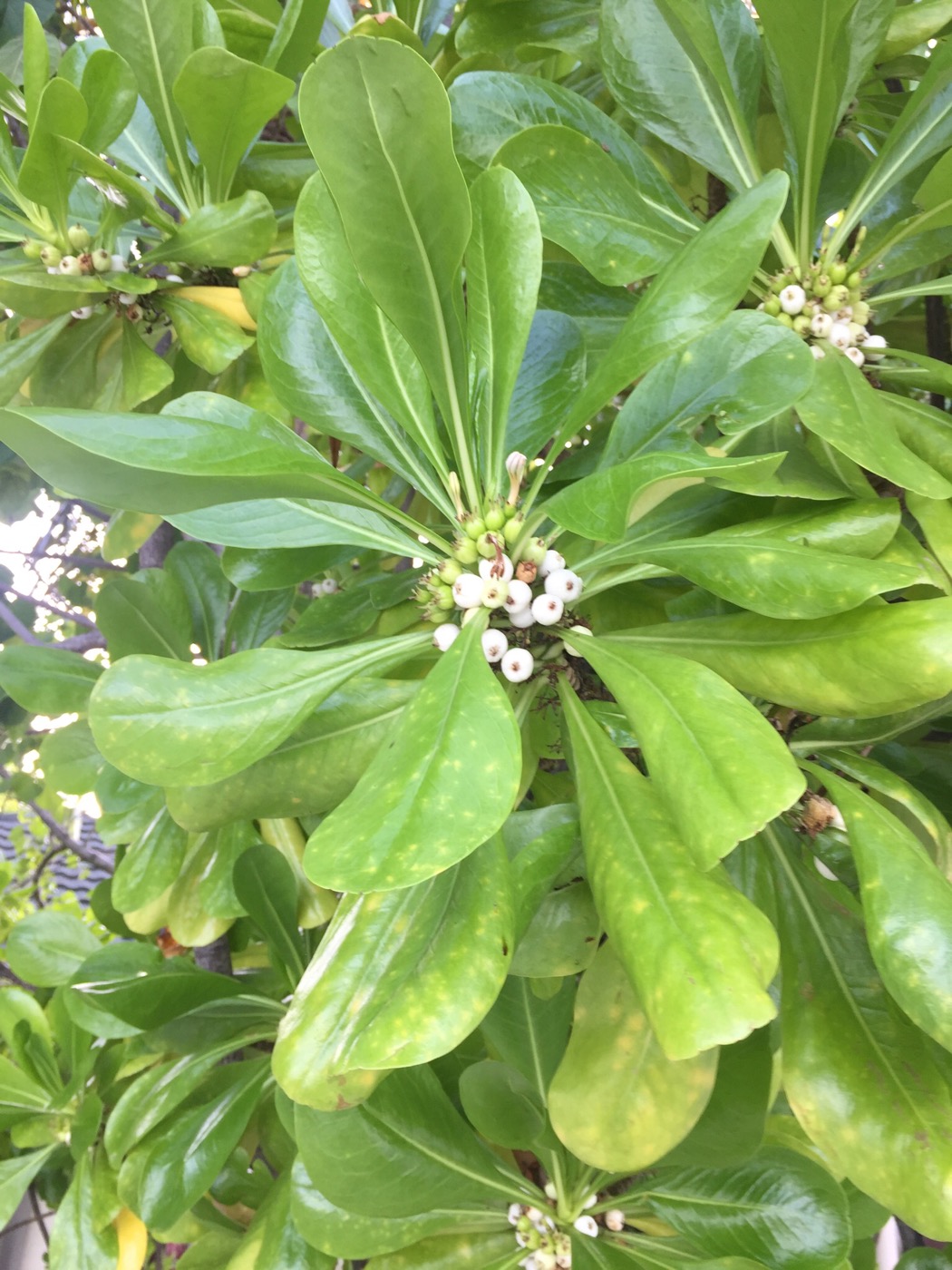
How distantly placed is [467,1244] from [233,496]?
0.85m

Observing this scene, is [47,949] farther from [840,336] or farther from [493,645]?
[840,336]

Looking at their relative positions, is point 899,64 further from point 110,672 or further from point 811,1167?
point 811,1167

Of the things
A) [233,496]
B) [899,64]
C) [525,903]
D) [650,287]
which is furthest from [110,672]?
[899,64]

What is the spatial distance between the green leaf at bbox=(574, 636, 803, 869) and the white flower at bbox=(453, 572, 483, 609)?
11cm

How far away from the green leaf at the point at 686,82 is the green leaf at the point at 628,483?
406 mm

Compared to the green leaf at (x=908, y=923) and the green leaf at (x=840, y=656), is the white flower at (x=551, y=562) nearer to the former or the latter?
the green leaf at (x=840, y=656)

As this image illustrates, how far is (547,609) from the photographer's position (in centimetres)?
60

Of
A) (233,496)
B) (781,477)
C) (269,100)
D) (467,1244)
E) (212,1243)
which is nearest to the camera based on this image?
(233,496)

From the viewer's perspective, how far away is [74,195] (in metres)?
0.96

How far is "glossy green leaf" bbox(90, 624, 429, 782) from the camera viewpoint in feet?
1.68

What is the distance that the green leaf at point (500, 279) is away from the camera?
0.56 meters

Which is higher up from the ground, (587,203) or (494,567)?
(587,203)

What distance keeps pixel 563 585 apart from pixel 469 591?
7 cm

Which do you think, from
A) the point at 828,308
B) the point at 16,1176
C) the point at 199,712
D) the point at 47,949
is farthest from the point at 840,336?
the point at 16,1176
